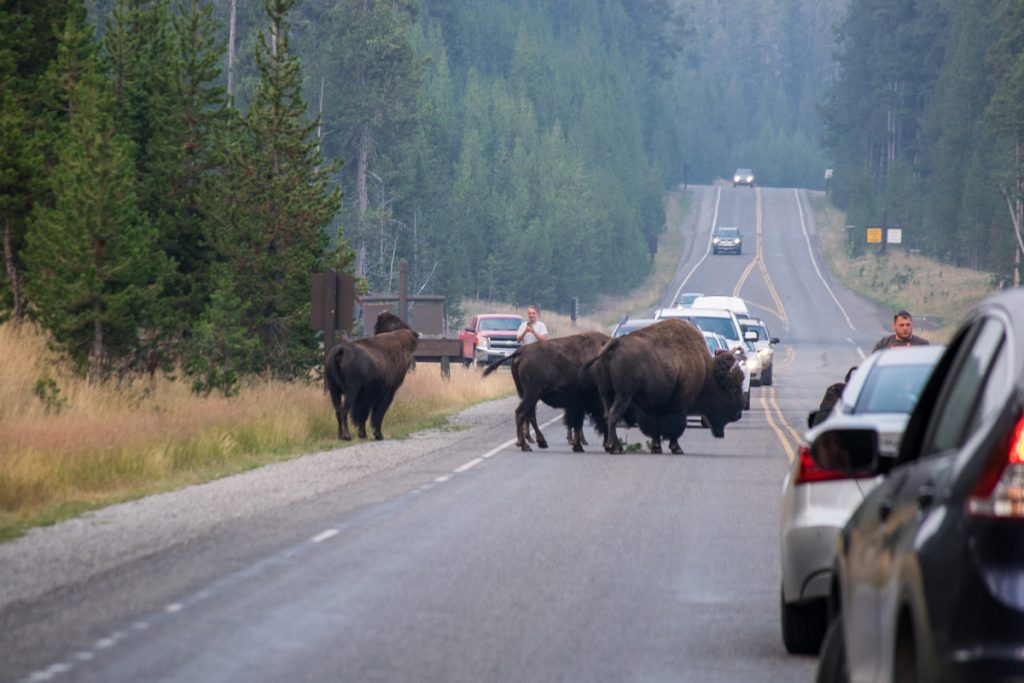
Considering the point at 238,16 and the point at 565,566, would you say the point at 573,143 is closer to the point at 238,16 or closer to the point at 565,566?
the point at 238,16

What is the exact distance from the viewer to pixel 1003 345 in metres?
4.89

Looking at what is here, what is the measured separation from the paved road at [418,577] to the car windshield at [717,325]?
56.6 ft

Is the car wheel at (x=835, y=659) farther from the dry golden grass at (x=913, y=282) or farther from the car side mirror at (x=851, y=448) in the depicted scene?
the dry golden grass at (x=913, y=282)

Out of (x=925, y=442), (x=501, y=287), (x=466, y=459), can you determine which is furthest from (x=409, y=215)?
(x=925, y=442)

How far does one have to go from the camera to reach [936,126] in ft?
436

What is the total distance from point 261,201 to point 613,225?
89.6 metres

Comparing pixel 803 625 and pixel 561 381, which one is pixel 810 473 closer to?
pixel 803 625

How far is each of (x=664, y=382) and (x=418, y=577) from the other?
1319cm

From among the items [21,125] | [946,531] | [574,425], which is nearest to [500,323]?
[21,125]

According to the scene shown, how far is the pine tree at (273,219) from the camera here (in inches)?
1267

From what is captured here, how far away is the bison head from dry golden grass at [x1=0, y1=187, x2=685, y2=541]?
528 cm

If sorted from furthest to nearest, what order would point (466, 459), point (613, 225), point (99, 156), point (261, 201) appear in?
point (613, 225), point (261, 201), point (99, 156), point (466, 459)

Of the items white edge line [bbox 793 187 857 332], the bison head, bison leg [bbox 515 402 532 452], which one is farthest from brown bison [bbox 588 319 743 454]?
white edge line [bbox 793 187 857 332]

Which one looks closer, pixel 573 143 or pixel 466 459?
pixel 466 459
